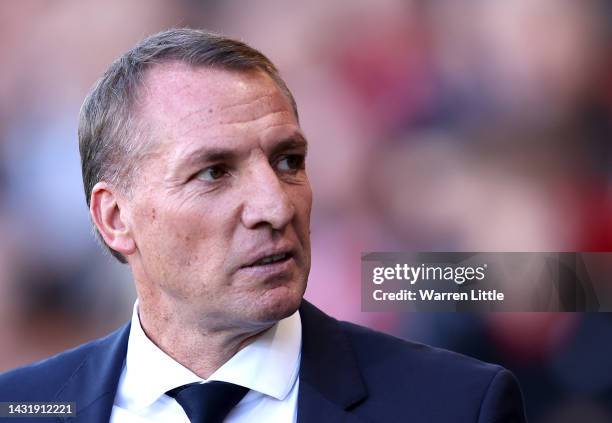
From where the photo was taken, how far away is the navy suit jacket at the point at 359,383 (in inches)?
70.7

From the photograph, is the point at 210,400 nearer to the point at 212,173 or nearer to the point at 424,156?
the point at 212,173

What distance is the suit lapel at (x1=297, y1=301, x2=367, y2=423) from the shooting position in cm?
180

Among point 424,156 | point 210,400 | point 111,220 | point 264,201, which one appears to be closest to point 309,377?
point 210,400

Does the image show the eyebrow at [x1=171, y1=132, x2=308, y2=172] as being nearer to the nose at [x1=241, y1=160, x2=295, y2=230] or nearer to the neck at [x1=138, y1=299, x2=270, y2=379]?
the nose at [x1=241, y1=160, x2=295, y2=230]

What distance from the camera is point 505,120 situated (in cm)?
260

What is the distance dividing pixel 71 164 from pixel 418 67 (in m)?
0.98

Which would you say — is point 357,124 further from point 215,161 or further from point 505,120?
point 215,161

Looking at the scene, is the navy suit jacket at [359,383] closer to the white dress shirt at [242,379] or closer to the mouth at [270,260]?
the white dress shirt at [242,379]

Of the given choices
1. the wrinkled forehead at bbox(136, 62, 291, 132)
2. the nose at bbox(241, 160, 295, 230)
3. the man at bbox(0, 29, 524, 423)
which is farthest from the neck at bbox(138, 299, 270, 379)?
the wrinkled forehead at bbox(136, 62, 291, 132)

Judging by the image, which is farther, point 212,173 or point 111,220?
point 111,220

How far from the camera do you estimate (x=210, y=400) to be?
5.87 feet

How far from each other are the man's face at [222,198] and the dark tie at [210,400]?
119mm

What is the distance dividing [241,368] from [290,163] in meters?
0.39

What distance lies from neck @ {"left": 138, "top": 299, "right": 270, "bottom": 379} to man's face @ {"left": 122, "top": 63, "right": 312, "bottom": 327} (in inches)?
0.9
